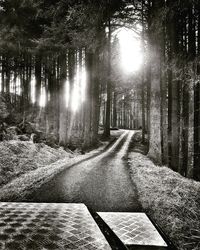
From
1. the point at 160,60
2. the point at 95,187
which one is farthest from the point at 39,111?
the point at 95,187

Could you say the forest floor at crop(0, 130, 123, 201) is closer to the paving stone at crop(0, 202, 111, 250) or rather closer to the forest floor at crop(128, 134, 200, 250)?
the paving stone at crop(0, 202, 111, 250)

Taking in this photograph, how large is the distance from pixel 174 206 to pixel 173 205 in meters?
0.04

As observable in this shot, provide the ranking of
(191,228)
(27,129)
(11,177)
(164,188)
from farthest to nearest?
(27,129)
(11,177)
(164,188)
(191,228)

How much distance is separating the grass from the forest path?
1.19ft

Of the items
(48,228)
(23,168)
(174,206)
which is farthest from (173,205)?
(23,168)

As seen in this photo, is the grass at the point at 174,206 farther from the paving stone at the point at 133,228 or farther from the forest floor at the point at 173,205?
the paving stone at the point at 133,228

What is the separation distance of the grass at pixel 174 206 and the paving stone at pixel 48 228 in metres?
1.53

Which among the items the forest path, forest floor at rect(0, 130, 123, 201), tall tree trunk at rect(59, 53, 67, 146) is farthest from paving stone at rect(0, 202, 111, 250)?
tall tree trunk at rect(59, 53, 67, 146)

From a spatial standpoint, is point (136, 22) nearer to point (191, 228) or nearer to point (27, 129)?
point (27, 129)

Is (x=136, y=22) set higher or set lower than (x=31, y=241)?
higher

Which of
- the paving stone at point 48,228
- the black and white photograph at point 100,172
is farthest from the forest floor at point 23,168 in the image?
the paving stone at point 48,228

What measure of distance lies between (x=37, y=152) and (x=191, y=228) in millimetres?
8956

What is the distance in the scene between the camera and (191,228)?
518 centimetres

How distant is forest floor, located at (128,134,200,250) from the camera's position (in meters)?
4.80
